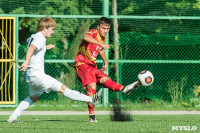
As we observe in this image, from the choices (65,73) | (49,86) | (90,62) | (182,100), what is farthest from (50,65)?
(49,86)

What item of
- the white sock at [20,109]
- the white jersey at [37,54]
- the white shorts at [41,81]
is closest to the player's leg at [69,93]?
the white shorts at [41,81]

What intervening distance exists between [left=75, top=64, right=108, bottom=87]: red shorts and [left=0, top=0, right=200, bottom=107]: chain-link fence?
Result: 12.1 ft

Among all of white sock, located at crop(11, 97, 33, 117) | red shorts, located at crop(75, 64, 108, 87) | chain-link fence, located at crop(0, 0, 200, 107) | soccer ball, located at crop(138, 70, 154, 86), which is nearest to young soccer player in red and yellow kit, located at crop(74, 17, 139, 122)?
red shorts, located at crop(75, 64, 108, 87)

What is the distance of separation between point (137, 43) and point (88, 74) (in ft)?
15.3

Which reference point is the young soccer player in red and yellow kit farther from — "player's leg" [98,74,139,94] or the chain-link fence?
the chain-link fence

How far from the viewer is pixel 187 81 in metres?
12.8

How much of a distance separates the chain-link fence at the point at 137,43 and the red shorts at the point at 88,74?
145 inches

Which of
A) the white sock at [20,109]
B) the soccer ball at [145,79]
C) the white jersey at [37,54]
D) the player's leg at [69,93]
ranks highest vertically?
the white jersey at [37,54]

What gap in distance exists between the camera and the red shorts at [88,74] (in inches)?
322

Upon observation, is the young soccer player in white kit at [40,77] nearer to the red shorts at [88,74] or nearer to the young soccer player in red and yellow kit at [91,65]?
the young soccer player in red and yellow kit at [91,65]

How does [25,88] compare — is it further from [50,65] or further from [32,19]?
[32,19]

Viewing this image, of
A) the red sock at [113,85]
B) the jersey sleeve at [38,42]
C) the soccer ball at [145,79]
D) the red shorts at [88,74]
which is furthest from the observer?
the red shorts at [88,74]

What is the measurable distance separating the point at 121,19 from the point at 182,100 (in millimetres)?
2651

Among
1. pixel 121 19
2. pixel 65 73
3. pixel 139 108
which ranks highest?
pixel 121 19
